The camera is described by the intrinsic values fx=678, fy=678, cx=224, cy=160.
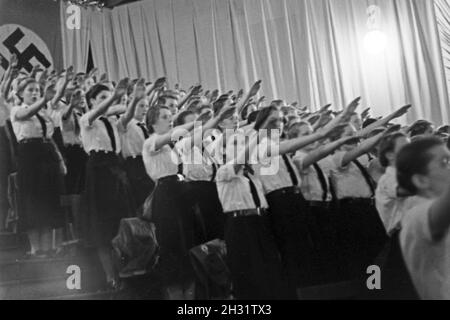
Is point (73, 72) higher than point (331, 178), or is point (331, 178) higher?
point (73, 72)

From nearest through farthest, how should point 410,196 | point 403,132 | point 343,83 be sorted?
1. point 410,196
2. point 403,132
3. point 343,83

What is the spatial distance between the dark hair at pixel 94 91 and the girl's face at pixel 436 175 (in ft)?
5.69

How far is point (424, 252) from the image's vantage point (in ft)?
7.79

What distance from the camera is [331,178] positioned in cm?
367

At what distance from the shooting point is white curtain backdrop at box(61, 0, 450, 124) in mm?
3791

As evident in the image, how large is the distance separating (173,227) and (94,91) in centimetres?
86

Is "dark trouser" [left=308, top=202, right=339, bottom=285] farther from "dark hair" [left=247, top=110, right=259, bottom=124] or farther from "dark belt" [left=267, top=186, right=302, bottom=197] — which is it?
"dark hair" [left=247, top=110, right=259, bottom=124]

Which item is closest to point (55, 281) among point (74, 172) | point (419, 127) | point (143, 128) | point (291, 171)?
point (74, 172)

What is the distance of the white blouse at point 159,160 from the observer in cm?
350
